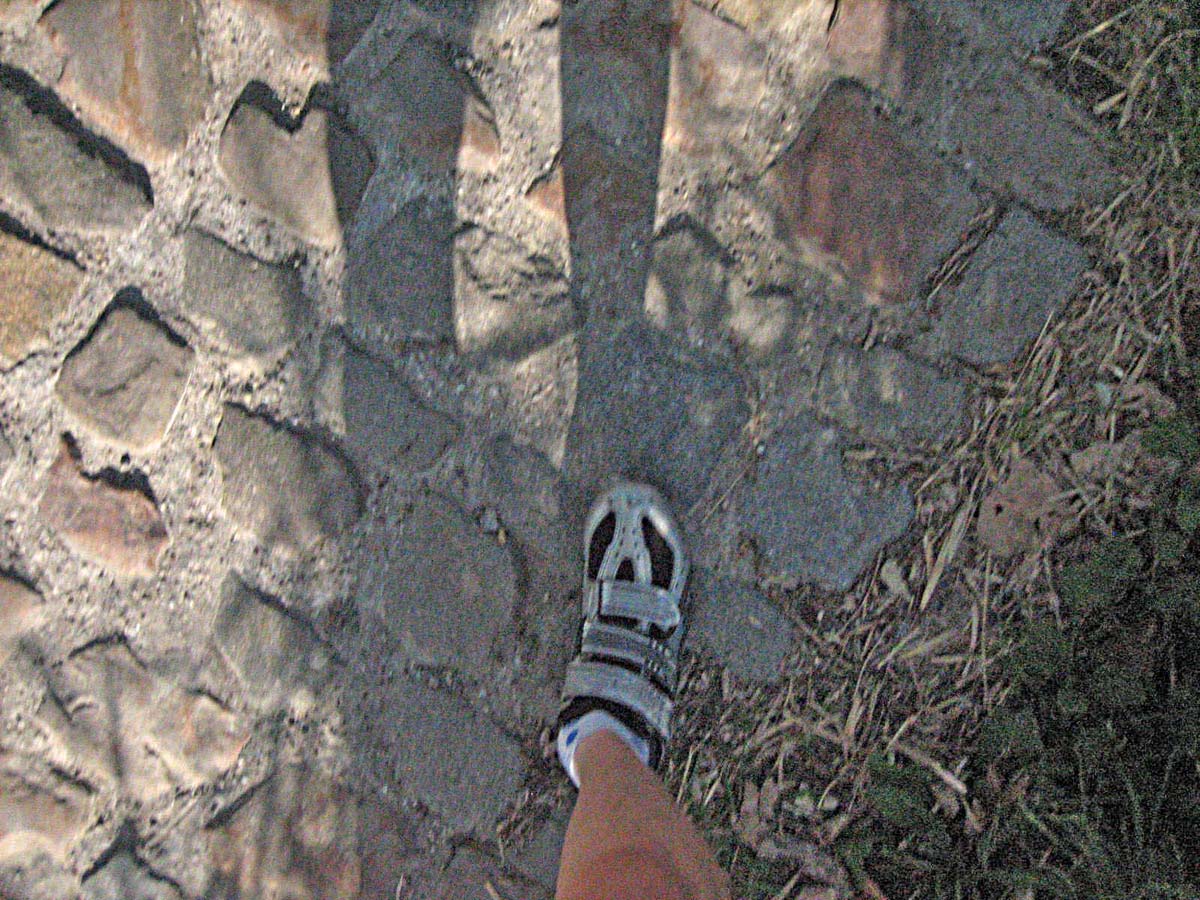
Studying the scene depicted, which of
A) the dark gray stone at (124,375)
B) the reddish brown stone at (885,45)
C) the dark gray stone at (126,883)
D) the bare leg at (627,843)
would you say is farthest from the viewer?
the dark gray stone at (126,883)

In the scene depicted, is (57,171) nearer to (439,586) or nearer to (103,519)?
(103,519)

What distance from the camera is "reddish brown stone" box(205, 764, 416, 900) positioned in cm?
210

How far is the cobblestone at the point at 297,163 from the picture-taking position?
76.8 inches

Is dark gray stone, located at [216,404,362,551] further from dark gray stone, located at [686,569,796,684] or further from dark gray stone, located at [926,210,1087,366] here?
dark gray stone, located at [926,210,1087,366]

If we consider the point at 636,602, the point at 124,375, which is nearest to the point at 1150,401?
the point at 636,602

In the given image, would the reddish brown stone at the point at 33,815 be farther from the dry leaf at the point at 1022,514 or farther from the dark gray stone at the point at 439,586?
the dry leaf at the point at 1022,514

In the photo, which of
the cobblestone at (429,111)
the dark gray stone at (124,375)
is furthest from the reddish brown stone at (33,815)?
the cobblestone at (429,111)

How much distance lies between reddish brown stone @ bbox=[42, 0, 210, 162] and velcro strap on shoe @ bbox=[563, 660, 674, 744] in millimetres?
1371

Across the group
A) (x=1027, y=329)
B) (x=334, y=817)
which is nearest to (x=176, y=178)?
(x=334, y=817)

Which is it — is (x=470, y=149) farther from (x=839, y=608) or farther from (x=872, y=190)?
(x=839, y=608)

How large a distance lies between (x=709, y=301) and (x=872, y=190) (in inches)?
15.6

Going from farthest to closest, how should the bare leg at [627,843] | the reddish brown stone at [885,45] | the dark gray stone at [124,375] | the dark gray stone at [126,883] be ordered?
the dark gray stone at [126,883]
the dark gray stone at [124,375]
the reddish brown stone at [885,45]
the bare leg at [627,843]

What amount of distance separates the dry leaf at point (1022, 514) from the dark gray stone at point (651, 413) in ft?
1.81

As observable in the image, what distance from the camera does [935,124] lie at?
194cm
